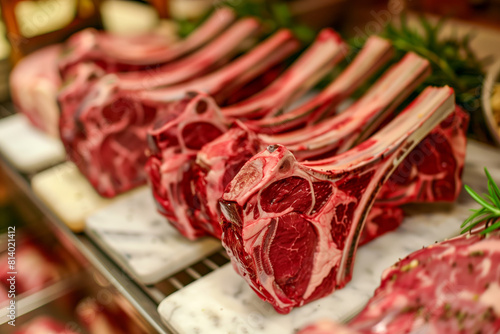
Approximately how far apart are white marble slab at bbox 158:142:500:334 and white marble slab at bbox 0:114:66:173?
3.40 ft

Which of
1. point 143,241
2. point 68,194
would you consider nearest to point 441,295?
point 143,241

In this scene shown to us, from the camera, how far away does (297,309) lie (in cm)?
109

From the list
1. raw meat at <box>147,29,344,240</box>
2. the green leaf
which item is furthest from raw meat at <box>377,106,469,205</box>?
the green leaf

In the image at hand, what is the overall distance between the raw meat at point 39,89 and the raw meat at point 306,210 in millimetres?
1219

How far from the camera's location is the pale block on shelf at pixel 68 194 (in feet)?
5.13

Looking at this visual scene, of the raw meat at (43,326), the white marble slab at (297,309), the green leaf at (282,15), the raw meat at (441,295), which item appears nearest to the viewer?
the raw meat at (441,295)

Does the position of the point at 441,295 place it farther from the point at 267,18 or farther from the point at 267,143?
the point at 267,18

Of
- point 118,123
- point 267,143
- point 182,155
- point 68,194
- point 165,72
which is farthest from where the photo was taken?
Answer: point 165,72

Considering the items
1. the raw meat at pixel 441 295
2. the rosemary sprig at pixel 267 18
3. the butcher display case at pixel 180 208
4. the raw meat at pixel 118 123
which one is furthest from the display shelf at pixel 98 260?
the rosemary sprig at pixel 267 18

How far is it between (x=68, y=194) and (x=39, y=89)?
0.56m

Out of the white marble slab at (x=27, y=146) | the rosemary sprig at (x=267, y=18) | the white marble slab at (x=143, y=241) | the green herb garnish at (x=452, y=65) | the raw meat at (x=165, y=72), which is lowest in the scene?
the white marble slab at (x=27, y=146)

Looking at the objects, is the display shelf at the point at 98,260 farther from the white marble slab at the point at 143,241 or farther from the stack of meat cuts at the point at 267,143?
the stack of meat cuts at the point at 267,143

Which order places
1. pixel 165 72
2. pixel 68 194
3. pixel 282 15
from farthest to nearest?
pixel 282 15 < pixel 165 72 < pixel 68 194

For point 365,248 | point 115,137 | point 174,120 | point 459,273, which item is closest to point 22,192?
point 115,137
